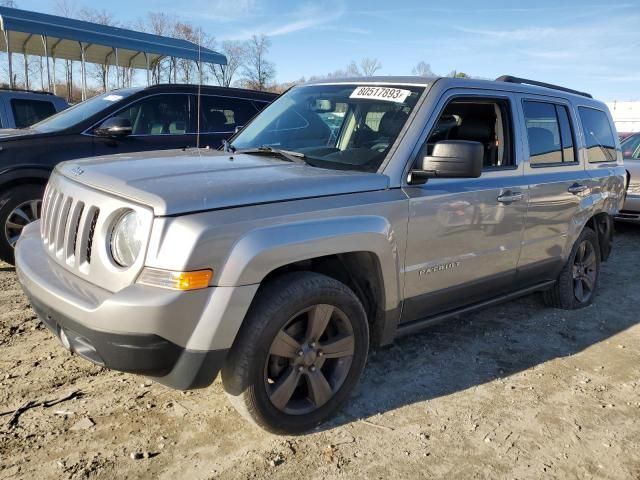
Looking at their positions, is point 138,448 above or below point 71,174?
below

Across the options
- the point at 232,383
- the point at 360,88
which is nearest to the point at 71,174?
the point at 232,383

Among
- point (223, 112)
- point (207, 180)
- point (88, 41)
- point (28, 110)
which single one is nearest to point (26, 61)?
point (88, 41)

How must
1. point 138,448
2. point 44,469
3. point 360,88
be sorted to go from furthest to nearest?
point 360,88 < point 138,448 < point 44,469

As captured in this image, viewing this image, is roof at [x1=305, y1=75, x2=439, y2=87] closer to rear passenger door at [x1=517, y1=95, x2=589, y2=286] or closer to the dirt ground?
rear passenger door at [x1=517, y1=95, x2=589, y2=286]

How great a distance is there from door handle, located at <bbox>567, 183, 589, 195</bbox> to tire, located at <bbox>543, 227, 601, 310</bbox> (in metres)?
0.47

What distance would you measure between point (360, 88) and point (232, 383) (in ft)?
7.15

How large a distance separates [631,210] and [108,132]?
751cm

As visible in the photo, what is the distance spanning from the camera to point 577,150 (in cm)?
463

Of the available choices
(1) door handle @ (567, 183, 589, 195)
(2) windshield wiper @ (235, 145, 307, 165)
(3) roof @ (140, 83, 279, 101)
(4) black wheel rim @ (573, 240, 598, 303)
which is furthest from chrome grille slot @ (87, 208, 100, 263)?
(4) black wheel rim @ (573, 240, 598, 303)

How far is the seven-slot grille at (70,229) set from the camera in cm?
252

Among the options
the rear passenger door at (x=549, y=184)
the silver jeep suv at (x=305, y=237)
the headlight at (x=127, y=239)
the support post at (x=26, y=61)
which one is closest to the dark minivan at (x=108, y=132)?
the silver jeep suv at (x=305, y=237)

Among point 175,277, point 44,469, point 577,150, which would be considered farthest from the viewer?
point 577,150

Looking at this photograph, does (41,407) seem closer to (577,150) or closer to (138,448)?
(138,448)

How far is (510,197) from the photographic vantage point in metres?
3.71
